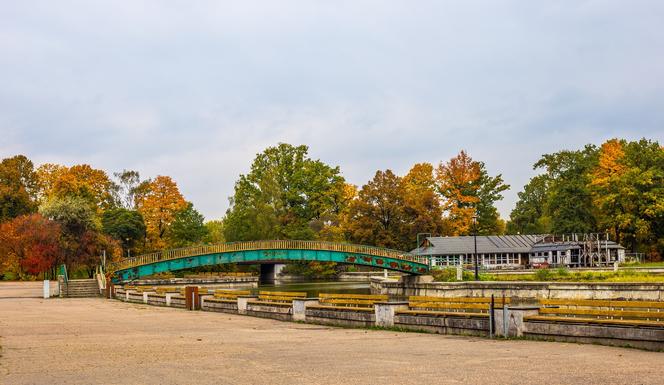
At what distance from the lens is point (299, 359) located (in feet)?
45.6

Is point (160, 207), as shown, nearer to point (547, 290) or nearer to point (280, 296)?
point (547, 290)

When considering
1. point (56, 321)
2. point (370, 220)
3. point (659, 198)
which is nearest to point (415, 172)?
point (370, 220)

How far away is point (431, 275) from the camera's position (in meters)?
61.9

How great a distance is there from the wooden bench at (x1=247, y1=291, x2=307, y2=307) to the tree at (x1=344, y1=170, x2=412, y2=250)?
5404 centimetres

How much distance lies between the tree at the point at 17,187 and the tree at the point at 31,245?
1692 centimetres

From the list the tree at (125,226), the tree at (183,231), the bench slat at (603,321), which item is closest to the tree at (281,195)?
the tree at (183,231)

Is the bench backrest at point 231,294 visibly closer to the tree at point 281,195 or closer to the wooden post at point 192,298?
the wooden post at point 192,298

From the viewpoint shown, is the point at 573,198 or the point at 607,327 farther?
the point at 573,198

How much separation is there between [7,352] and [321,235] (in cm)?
7625

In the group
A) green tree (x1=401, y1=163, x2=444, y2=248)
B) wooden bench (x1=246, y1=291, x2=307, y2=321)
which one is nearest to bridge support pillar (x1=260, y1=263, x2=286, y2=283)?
green tree (x1=401, y1=163, x2=444, y2=248)

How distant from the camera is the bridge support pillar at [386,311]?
2184cm

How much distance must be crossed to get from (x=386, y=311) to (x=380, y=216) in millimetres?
64376

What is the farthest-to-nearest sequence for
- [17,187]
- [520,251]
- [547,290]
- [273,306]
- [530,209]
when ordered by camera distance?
[530,209], [17,187], [520,251], [547,290], [273,306]

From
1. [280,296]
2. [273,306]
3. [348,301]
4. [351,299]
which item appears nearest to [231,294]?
[280,296]
